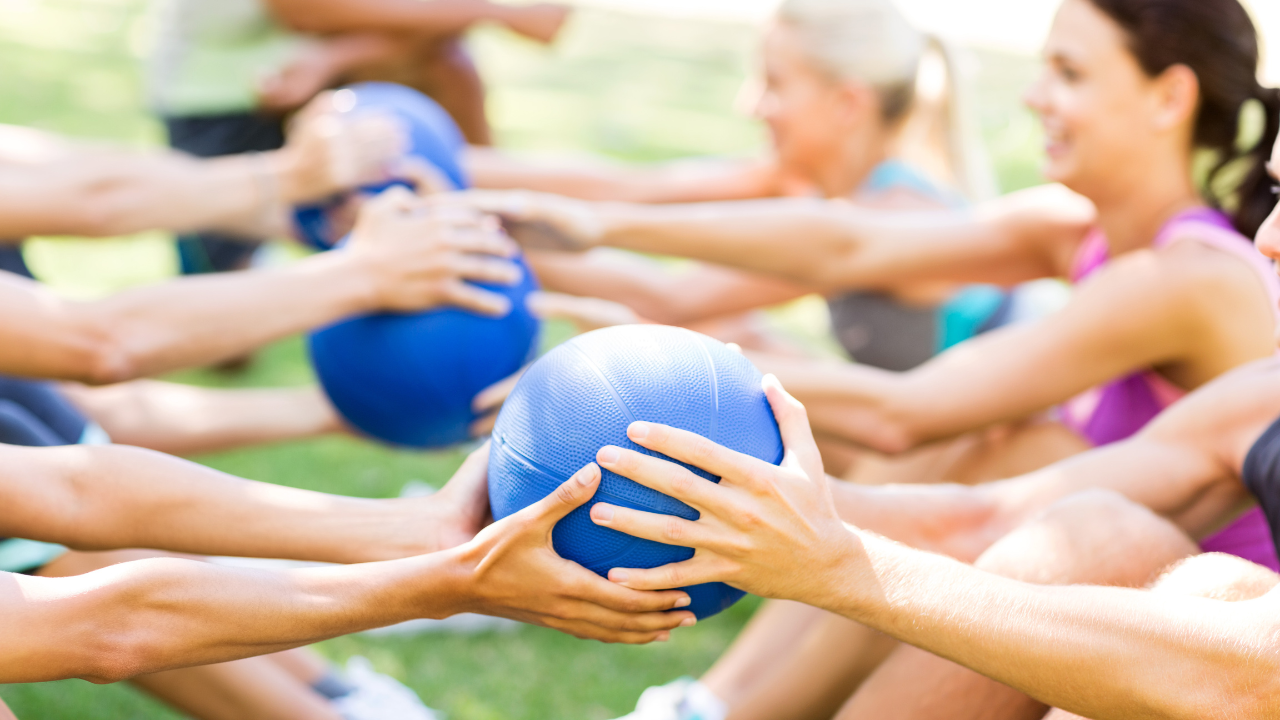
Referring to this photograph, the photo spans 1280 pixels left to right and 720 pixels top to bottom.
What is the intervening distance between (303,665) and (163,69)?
3717mm

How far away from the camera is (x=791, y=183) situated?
489 cm

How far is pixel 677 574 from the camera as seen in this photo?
211 centimetres

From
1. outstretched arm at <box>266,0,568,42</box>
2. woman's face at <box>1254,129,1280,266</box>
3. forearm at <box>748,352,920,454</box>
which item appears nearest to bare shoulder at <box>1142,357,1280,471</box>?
woman's face at <box>1254,129,1280,266</box>

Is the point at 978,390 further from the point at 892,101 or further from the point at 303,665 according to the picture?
the point at 303,665

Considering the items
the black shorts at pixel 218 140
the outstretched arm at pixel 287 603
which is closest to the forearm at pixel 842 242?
the outstretched arm at pixel 287 603

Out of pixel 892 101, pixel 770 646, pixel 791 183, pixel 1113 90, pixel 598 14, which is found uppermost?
pixel 1113 90

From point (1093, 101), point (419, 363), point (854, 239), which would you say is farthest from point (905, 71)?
point (419, 363)

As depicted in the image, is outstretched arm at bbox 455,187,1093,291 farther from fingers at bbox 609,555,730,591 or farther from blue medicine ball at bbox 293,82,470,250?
fingers at bbox 609,555,730,591

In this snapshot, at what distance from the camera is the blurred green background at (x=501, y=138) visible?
353 cm

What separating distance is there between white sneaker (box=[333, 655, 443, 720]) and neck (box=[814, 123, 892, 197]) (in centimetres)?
251

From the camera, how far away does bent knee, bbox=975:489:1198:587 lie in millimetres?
2371

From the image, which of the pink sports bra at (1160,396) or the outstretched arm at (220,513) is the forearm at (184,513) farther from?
the pink sports bra at (1160,396)

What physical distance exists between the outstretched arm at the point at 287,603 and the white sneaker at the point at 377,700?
3.38ft

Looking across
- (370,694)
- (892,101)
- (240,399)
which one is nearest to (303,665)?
(370,694)
